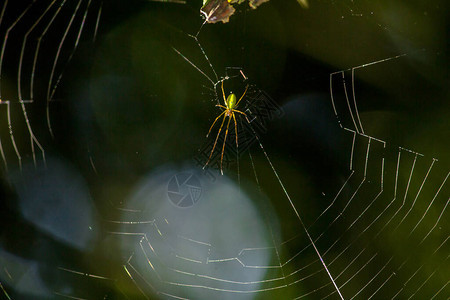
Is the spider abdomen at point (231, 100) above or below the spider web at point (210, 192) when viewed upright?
above

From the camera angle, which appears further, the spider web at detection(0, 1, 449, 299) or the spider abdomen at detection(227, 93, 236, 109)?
the spider abdomen at detection(227, 93, 236, 109)

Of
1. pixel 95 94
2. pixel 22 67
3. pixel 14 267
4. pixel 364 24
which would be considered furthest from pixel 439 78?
pixel 14 267

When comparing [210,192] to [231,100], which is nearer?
[231,100]

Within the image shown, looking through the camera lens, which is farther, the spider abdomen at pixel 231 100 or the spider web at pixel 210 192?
the spider abdomen at pixel 231 100

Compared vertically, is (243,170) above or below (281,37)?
below

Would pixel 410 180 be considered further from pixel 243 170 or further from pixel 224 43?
pixel 224 43

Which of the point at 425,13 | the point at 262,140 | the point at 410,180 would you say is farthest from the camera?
the point at 262,140

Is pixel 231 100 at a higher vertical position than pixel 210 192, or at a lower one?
higher

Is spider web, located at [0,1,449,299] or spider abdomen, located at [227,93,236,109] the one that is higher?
spider abdomen, located at [227,93,236,109]
